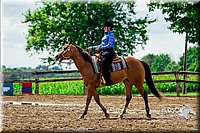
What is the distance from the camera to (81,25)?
31.0 meters

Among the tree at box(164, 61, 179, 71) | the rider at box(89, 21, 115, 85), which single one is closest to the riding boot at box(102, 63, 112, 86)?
the rider at box(89, 21, 115, 85)

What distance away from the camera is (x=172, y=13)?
2222cm

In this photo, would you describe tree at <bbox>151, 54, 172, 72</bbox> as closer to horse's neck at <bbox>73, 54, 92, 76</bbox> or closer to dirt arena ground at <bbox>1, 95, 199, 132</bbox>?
dirt arena ground at <bbox>1, 95, 199, 132</bbox>

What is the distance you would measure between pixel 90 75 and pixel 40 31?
80.8ft

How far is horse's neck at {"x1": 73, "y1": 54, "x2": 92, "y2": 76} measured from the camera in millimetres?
A: 9633

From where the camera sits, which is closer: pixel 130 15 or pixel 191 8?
pixel 191 8

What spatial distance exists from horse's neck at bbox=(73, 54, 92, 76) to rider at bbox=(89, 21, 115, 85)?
1.15ft

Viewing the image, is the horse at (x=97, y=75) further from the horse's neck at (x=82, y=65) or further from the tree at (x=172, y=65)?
the tree at (x=172, y=65)

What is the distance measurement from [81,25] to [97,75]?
2155 centimetres

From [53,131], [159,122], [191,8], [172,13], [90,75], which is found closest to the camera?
[53,131]

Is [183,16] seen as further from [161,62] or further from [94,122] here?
[161,62]

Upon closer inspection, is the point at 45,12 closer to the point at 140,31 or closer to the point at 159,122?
the point at 140,31

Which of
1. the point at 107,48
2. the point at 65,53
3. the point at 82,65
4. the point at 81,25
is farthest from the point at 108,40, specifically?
the point at 81,25

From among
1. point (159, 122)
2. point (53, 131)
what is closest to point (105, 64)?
point (159, 122)
